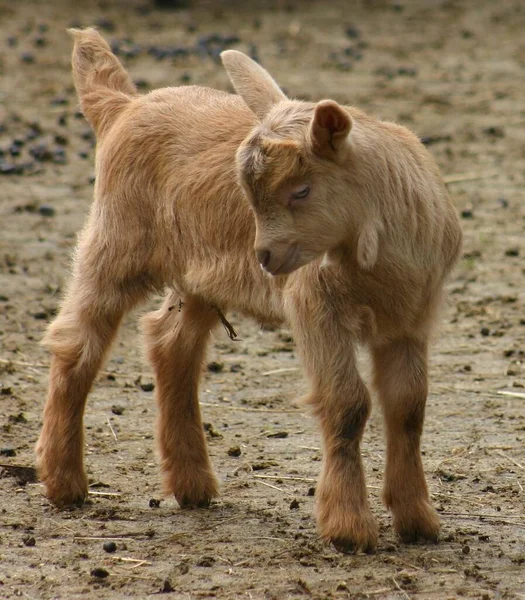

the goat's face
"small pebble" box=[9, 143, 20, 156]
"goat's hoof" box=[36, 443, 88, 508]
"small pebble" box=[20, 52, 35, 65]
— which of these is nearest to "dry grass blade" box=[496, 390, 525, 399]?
"goat's hoof" box=[36, 443, 88, 508]

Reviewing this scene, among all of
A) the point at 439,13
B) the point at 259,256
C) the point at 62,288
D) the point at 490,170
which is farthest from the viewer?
the point at 439,13

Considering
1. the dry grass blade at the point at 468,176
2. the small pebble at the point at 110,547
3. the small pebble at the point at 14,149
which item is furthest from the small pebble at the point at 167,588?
the small pebble at the point at 14,149

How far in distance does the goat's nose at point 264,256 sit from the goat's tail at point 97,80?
172 centimetres

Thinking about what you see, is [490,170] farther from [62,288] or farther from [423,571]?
[423,571]

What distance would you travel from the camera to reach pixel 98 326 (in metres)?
5.69

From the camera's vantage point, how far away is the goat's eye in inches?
178

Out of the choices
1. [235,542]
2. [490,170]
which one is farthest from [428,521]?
[490,170]

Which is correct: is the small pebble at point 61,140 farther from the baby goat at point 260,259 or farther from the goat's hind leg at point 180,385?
the goat's hind leg at point 180,385

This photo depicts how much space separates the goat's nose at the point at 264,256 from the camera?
4.55 m

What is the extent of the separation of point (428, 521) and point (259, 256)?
4.44 feet

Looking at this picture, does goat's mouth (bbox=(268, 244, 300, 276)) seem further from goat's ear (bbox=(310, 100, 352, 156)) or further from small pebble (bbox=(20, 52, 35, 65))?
small pebble (bbox=(20, 52, 35, 65))

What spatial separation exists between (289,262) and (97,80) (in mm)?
2028

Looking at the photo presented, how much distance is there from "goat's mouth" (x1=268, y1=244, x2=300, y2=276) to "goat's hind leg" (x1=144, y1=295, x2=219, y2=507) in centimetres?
132

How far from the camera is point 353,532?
487 centimetres
